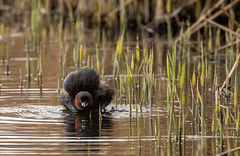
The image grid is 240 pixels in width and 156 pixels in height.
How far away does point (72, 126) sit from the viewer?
662cm

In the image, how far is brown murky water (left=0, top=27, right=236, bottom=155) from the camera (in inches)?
214

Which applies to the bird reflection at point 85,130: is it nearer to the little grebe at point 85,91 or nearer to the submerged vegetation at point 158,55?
the little grebe at point 85,91

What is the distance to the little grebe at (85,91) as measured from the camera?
303 inches

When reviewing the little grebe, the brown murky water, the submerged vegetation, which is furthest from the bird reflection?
the submerged vegetation

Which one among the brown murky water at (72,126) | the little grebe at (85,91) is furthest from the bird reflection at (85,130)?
the little grebe at (85,91)

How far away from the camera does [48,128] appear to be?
250 inches

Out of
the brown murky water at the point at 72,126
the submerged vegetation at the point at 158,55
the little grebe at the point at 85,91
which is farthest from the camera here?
the little grebe at the point at 85,91

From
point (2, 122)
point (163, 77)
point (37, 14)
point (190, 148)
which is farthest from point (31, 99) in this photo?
point (37, 14)

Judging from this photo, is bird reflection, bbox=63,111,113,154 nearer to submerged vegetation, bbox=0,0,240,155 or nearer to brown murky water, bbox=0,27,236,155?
brown murky water, bbox=0,27,236,155

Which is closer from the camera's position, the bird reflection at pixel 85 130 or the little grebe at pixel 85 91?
the bird reflection at pixel 85 130

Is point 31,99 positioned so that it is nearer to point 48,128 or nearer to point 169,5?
point 48,128

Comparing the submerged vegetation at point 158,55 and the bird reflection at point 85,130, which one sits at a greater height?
the submerged vegetation at point 158,55

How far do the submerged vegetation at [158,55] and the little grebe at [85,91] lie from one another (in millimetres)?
194

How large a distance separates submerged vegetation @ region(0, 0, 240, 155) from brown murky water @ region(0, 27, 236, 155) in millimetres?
43
